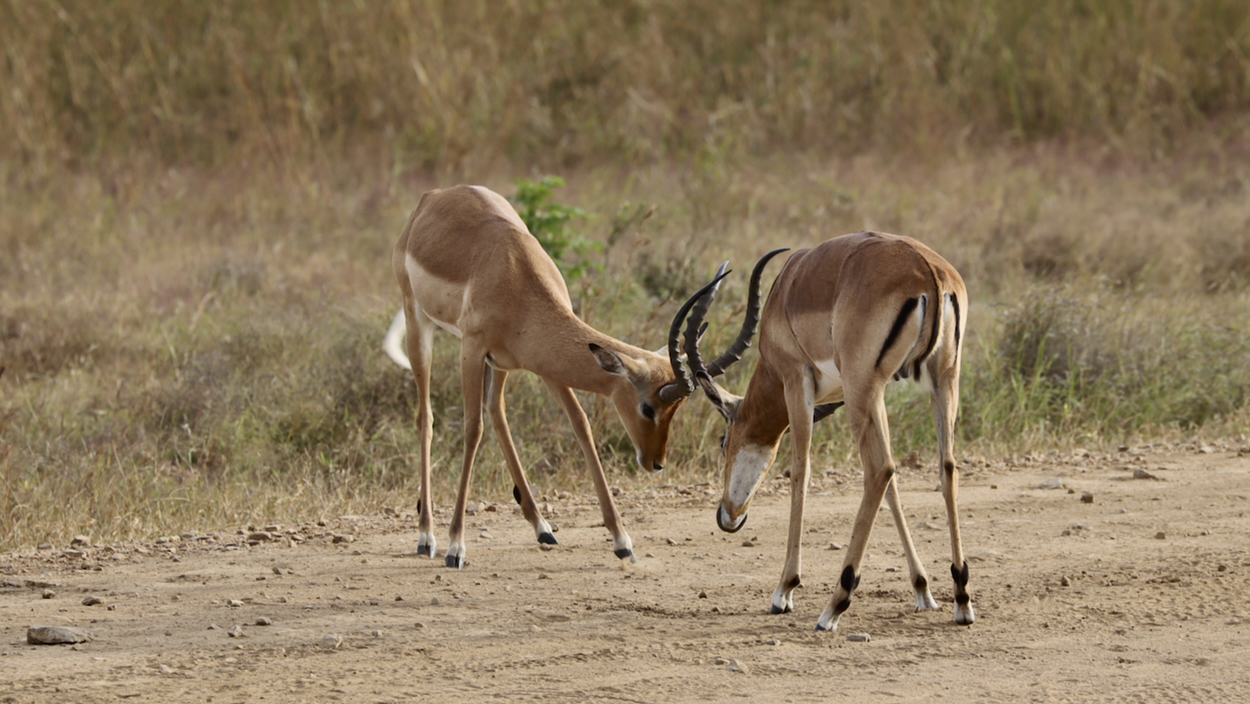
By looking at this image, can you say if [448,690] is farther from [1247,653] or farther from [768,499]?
[768,499]

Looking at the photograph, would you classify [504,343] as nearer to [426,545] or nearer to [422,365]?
[422,365]

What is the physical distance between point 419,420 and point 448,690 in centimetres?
253

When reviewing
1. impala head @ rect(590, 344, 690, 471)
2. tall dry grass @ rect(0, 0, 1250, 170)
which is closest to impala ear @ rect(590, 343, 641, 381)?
impala head @ rect(590, 344, 690, 471)

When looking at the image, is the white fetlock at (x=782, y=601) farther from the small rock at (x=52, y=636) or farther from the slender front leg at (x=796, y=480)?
the small rock at (x=52, y=636)

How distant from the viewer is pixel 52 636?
4.30 metres

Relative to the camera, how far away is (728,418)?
5254 mm

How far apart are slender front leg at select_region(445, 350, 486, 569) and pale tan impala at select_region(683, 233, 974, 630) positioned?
3.69 ft

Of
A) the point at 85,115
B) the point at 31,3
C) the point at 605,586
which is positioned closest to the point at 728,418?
the point at 605,586

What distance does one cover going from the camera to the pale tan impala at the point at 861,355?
427 cm

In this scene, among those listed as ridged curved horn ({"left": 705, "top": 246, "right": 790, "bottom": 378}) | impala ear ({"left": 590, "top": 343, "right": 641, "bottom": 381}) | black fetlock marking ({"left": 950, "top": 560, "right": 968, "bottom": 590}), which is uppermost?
ridged curved horn ({"left": 705, "top": 246, "right": 790, "bottom": 378})

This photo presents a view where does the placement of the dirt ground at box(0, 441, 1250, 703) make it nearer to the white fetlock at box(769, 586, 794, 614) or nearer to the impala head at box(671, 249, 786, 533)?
the white fetlock at box(769, 586, 794, 614)

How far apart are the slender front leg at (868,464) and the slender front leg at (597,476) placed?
1369 mm

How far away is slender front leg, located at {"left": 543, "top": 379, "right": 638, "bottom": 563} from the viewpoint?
5.50 meters

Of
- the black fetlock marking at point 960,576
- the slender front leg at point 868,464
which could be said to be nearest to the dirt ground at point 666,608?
the black fetlock marking at point 960,576
